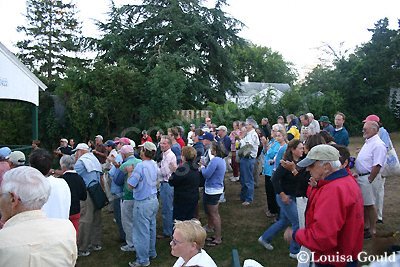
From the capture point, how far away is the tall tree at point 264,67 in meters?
71.2

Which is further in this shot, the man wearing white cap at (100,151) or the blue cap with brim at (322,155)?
the man wearing white cap at (100,151)

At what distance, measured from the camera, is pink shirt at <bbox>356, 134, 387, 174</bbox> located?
561 centimetres

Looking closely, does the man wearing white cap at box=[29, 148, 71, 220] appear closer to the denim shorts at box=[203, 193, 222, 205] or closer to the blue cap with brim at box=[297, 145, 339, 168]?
the blue cap with brim at box=[297, 145, 339, 168]

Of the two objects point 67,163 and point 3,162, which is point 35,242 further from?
point 3,162

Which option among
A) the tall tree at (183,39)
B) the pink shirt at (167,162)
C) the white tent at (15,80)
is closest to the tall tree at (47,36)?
the tall tree at (183,39)

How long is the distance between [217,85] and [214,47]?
2.84 meters

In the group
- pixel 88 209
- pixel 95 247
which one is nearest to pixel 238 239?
pixel 95 247

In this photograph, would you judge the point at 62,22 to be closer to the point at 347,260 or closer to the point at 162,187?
the point at 162,187

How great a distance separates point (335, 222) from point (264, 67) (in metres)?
71.7

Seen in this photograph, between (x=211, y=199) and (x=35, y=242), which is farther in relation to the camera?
(x=211, y=199)

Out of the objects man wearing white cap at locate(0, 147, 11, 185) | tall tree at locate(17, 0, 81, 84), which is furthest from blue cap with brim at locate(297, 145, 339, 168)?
tall tree at locate(17, 0, 81, 84)

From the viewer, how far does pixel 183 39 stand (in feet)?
87.3

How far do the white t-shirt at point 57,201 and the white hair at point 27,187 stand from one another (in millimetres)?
1415

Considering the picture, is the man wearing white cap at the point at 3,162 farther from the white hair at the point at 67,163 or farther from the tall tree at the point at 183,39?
the tall tree at the point at 183,39
